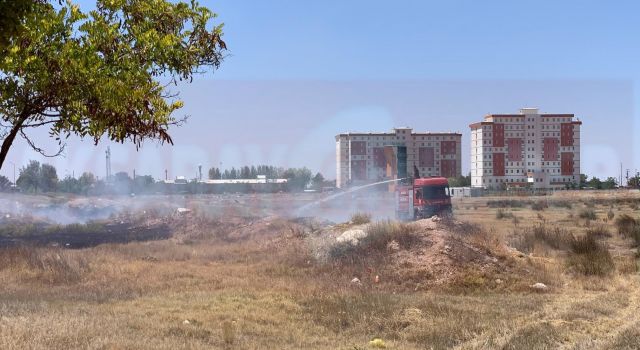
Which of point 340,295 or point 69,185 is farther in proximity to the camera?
point 69,185

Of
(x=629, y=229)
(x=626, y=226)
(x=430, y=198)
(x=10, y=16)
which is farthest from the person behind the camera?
(x=430, y=198)

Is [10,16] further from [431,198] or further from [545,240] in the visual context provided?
[431,198]

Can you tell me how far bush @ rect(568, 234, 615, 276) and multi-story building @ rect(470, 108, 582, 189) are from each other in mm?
79040

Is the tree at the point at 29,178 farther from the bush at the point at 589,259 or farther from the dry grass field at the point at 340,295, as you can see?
the bush at the point at 589,259

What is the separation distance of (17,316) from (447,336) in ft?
21.9

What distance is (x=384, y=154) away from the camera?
273 feet

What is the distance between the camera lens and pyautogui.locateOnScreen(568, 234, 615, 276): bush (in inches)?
641

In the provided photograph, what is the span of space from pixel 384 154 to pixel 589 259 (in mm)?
66468

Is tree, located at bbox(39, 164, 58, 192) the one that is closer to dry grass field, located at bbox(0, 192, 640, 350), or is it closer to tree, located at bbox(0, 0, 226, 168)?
dry grass field, located at bbox(0, 192, 640, 350)

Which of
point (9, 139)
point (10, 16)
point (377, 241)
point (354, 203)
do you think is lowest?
point (354, 203)

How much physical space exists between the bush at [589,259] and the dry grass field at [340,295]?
0.16 feet

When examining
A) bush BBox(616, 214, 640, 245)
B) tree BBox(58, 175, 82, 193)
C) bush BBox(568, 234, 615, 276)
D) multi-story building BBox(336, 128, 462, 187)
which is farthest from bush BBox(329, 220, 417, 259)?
tree BBox(58, 175, 82, 193)

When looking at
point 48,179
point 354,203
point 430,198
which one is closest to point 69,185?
point 48,179

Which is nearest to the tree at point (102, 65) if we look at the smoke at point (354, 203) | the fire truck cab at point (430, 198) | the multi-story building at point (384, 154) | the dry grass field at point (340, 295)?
the dry grass field at point (340, 295)
